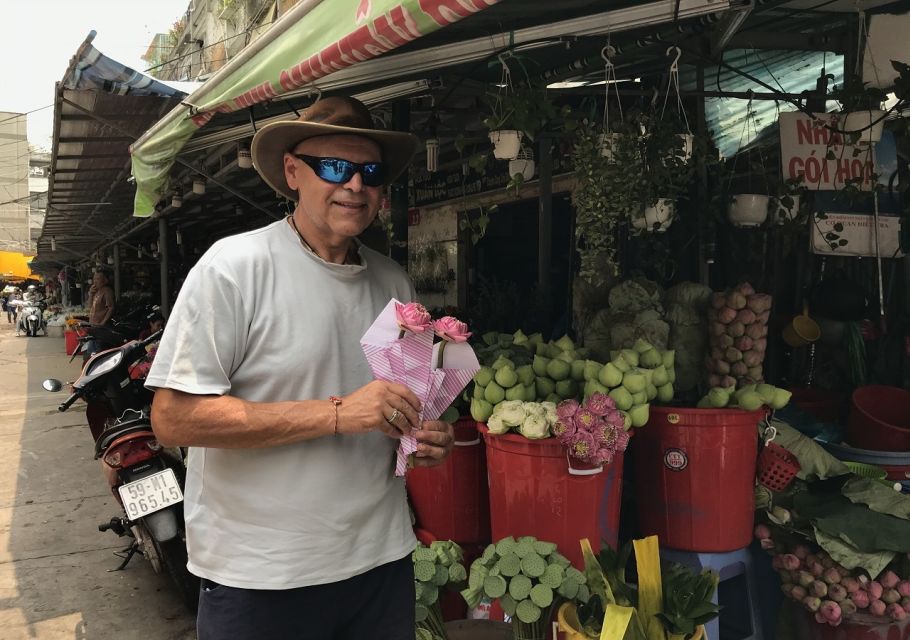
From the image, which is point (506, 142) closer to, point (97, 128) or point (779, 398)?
point (779, 398)

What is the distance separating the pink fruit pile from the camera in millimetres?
3102

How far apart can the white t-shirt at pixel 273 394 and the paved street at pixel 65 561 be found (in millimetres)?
2593

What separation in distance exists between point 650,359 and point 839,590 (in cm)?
118

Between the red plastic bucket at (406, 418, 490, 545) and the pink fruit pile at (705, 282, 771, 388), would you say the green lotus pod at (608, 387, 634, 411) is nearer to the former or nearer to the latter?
the pink fruit pile at (705, 282, 771, 388)

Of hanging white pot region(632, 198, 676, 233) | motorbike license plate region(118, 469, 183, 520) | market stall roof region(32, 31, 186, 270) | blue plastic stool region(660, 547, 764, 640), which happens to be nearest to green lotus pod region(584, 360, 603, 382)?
blue plastic stool region(660, 547, 764, 640)

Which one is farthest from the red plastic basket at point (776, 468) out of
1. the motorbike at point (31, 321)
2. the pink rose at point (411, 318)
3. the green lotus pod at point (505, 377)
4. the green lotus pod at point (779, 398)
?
the motorbike at point (31, 321)

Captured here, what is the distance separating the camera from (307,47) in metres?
2.25

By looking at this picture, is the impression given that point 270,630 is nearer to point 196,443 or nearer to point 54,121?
point 196,443

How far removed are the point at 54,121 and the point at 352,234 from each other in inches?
228

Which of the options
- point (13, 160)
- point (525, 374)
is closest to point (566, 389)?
point (525, 374)

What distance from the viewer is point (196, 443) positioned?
5.01 feet

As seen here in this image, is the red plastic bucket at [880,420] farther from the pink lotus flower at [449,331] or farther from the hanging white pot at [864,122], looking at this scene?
the pink lotus flower at [449,331]

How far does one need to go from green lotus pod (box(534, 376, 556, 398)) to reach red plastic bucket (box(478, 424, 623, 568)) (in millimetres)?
412

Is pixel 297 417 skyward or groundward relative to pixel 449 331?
groundward
